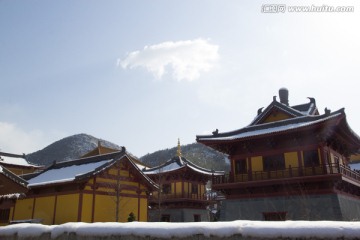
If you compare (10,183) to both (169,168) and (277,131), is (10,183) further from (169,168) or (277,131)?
(169,168)

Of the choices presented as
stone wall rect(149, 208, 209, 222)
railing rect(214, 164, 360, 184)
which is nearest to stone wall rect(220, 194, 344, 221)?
railing rect(214, 164, 360, 184)

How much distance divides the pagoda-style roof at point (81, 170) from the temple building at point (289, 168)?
232 inches

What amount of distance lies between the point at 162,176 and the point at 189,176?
332 cm

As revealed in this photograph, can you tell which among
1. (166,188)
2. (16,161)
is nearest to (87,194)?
(166,188)

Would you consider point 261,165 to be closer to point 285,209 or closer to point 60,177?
point 285,209

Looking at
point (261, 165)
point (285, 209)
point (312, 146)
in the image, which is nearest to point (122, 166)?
point (261, 165)

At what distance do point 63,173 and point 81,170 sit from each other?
1983mm

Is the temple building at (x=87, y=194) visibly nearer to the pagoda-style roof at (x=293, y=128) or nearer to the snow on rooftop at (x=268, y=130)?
the pagoda-style roof at (x=293, y=128)

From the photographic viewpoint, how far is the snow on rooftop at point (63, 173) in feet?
77.8

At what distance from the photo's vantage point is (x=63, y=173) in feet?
83.0

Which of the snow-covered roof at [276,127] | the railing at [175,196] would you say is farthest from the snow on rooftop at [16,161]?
the snow-covered roof at [276,127]

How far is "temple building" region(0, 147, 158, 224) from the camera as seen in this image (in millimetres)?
21453

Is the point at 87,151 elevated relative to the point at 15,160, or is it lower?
elevated

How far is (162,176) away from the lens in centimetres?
3800
